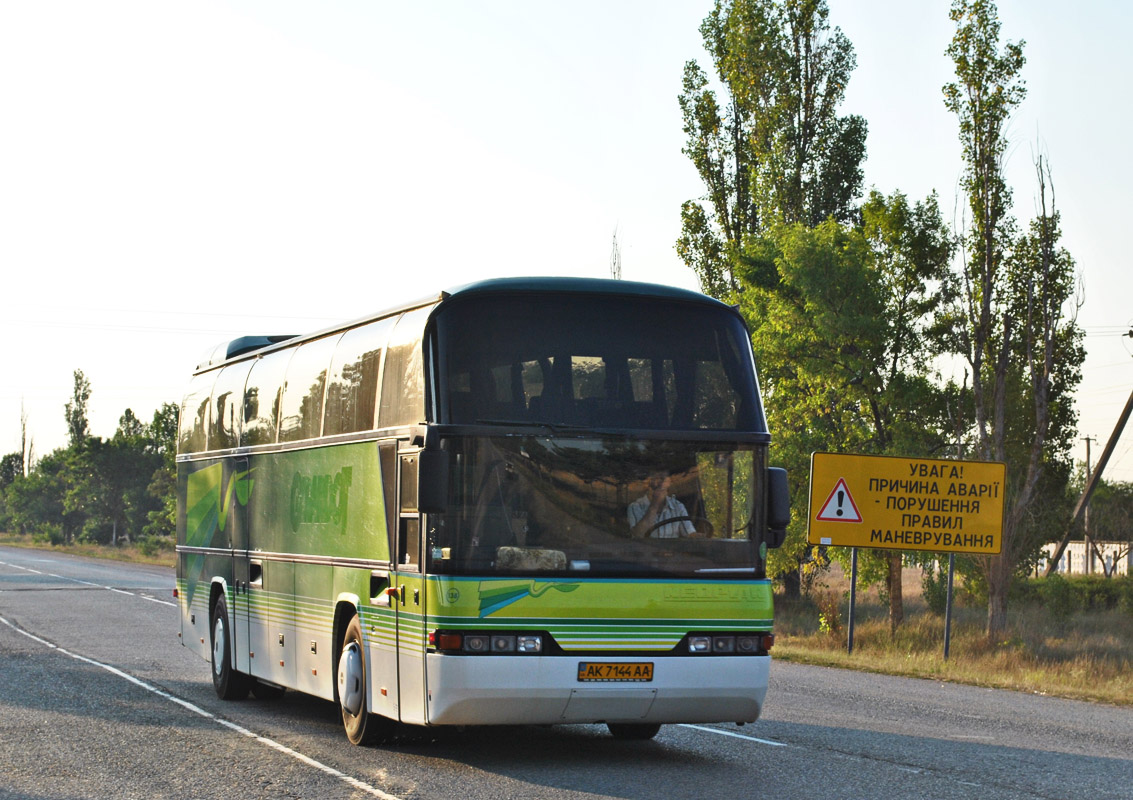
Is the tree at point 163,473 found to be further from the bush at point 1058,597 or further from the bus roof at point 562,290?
the bus roof at point 562,290

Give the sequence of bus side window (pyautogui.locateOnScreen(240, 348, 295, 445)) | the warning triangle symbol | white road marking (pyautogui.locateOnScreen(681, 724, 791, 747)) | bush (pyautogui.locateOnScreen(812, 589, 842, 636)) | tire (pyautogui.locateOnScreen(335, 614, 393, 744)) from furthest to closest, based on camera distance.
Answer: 1. bush (pyautogui.locateOnScreen(812, 589, 842, 636))
2. the warning triangle symbol
3. bus side window (pyautogui.locateOnScreen(240, 348, 295, 445))
4. white road marking (pyautogui.locateOnScreen(681, 724, 791, 747))
5. tire (pyautogui.locateOnScreen(335, 614, 393, 744))

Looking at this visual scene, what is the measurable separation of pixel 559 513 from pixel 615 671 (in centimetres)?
112

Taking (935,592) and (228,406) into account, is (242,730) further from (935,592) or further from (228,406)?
(935,592)

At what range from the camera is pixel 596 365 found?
32.9 ft

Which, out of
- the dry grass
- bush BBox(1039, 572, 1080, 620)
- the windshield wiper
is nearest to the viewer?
the windshield wiper

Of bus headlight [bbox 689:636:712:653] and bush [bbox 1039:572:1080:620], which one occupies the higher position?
bus headlight [bbox 689:636:712:653]

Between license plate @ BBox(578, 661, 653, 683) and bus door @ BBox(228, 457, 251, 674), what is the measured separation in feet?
18.0

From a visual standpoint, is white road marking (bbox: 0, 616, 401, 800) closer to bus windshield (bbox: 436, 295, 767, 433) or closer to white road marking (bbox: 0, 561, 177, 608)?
bus windshield (bbox: 436, 295, 767, 433)

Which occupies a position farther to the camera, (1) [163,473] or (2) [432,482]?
(1) [163,473]

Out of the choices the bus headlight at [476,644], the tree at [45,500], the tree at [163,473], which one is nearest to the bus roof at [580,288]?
the bus headlight at [476,644]

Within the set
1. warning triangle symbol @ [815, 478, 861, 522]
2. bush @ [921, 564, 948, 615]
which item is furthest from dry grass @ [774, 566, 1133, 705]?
warning triangle symbol @ [815, 478, 861, 522]

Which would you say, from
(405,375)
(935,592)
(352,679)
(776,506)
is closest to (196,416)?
(352,679)

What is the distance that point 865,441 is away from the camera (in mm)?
29219

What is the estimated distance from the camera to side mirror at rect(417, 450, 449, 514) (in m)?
9.13
